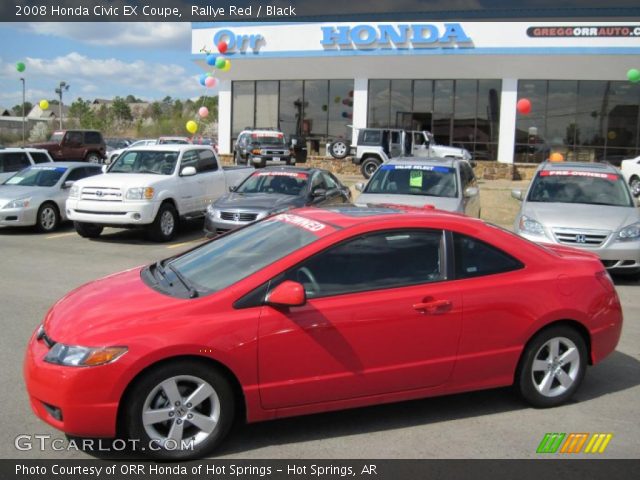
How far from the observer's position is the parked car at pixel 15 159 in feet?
54.0

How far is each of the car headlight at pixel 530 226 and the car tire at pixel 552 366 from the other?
4.89 metres

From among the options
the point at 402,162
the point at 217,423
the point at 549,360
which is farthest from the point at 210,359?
the point at 402,162

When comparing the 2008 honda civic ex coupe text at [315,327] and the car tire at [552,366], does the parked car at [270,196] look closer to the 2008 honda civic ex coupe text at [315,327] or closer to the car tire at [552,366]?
the 2008 honda civic ex coupe text at [315,327]

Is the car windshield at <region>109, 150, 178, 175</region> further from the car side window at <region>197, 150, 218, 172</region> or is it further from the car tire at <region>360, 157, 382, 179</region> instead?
the car tire at <region>360, 157, 382, 179</region>

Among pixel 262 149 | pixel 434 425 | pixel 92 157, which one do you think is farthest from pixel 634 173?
pixel 92 157

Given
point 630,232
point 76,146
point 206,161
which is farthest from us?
point 76,146

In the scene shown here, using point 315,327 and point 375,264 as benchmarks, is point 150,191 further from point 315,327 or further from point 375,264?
point 315,327

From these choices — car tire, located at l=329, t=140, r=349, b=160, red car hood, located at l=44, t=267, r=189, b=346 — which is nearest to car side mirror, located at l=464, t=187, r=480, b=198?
red car hood, located at l=44, t=267, r=189, b=346

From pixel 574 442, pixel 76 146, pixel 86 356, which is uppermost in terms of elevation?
pixel 76 146

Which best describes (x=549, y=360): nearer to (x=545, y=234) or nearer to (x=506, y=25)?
(x=545, y=234)

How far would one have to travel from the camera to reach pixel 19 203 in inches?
509

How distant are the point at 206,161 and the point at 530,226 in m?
7.43

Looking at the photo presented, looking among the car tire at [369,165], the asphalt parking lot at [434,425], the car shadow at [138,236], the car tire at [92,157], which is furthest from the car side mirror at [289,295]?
the car tire at [92,157]

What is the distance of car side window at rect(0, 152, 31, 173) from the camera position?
54.1 ft
